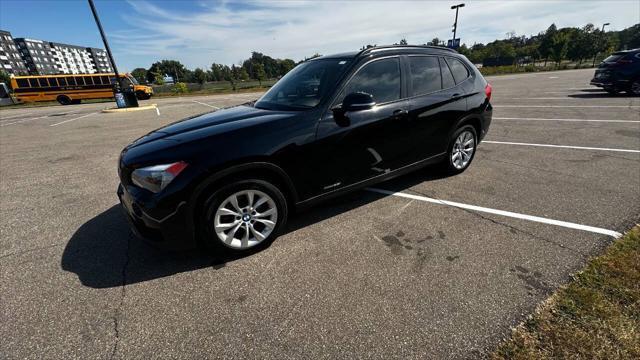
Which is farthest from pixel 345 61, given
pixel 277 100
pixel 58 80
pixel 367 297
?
pixel 58 80

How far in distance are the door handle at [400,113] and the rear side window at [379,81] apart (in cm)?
15

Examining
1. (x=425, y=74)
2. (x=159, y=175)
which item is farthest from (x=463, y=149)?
(x=159, y=175)

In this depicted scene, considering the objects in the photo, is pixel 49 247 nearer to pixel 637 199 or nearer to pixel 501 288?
pixel 501 288

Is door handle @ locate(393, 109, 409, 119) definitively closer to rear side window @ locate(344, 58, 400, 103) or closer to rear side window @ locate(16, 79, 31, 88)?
rear side window @ locate(344, 58, 400, 103)

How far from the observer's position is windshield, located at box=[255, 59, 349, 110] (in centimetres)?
300

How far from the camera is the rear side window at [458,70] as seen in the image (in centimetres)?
406

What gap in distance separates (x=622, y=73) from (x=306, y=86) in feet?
46.6

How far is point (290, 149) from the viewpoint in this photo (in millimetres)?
2680

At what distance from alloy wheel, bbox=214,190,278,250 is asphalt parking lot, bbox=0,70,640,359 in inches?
7.4

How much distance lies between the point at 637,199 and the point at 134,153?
5358 millimetres

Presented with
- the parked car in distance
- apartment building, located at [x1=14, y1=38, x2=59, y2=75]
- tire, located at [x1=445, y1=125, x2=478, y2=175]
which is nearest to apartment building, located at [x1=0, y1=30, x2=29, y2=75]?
apartment building, located at [x1=14, y1=38, x2=59, y2=75]

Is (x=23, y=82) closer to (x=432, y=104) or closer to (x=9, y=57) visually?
(x=432, y=104)

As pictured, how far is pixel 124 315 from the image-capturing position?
2141 millimetres

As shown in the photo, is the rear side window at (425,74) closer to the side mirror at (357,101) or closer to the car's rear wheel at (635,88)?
the side mirror at (357,101)
